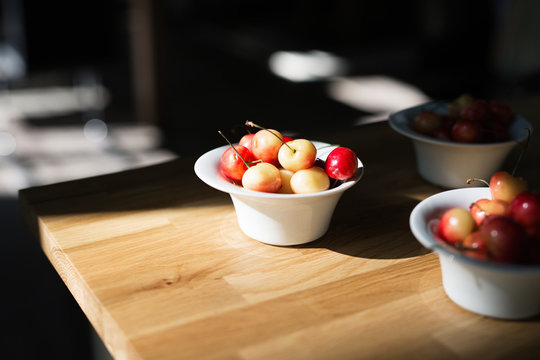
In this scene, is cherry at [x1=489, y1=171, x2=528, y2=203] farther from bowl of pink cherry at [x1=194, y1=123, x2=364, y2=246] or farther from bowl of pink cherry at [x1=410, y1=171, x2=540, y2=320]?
bowl of pink cherry at [x1=194, y1=123, x2=364, y2=246]

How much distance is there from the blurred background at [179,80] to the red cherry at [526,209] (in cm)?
76

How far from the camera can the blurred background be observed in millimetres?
2307

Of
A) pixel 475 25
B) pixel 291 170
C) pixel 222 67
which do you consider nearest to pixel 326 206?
pixel 291 170

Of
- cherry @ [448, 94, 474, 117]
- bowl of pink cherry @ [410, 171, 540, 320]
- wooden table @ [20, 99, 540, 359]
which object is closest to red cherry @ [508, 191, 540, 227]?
bowl of pink cherry @ [410, 171, 540, 320]

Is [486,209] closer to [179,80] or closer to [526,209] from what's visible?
[526,209]

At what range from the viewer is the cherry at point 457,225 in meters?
0.75

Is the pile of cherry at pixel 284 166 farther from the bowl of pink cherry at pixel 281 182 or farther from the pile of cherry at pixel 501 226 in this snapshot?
the pile of cherry at pixel 501 226

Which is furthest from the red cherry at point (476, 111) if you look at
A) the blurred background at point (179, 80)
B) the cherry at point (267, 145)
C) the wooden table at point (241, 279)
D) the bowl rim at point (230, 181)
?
the blurred background at point (179, 80)

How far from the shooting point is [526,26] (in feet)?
13.4

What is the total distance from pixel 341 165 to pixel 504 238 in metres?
0.26

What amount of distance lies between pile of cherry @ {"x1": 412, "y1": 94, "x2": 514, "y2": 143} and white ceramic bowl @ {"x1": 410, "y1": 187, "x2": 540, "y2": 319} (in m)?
0.29

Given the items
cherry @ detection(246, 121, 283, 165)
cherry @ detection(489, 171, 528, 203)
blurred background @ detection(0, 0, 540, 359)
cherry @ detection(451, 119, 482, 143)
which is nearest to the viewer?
cherry @ detection(489, 171, 528, 203)

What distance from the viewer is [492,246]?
0.70 meters

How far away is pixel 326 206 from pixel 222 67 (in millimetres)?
4089
